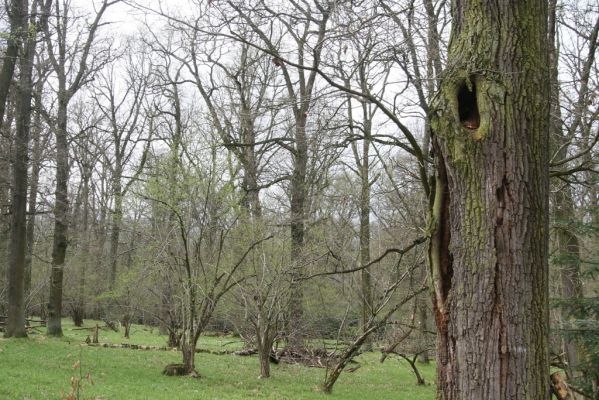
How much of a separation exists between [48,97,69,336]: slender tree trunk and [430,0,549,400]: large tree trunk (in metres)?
17.2

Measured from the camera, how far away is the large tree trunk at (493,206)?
9.87 ft

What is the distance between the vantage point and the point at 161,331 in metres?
25.4

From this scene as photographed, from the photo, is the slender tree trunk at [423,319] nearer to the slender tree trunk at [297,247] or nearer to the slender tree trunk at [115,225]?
the slender tree trunk at [297,247]

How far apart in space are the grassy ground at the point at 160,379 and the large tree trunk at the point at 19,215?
883mm

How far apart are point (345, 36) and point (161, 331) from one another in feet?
75.2

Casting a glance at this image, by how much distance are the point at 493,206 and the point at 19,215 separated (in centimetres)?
1627

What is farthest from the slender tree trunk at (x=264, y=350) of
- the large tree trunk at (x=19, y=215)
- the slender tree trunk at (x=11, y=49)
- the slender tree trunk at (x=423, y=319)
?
the large tree trunk at (x=19, y=215)

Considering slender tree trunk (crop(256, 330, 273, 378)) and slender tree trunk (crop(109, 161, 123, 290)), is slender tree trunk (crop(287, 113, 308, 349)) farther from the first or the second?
slender tree trunk (crop(109, 161, 123, 290))

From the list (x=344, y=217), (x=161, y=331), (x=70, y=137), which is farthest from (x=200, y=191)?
(x=161, y=331)

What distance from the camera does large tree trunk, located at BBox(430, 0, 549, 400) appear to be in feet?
9.87

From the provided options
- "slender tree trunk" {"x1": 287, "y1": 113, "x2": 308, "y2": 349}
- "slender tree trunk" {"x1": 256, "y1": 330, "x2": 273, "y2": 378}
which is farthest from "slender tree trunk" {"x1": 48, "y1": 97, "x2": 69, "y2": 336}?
"slender tree trunk" {"x1": 256, "y1": 330, "x2": 273, "y2": 378}

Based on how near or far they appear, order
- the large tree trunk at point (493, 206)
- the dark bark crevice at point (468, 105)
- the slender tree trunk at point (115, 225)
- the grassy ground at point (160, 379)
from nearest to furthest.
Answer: the large tree trunk at point (493, 206)
the dark bark crevice at point (468, 105)
the grassy ground at point (160, 379)
the slender tree trunk at point (115, 225)

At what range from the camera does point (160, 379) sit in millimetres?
11469

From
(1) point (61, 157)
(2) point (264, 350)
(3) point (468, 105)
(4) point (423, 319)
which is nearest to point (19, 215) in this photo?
(1) point (61, 157)
